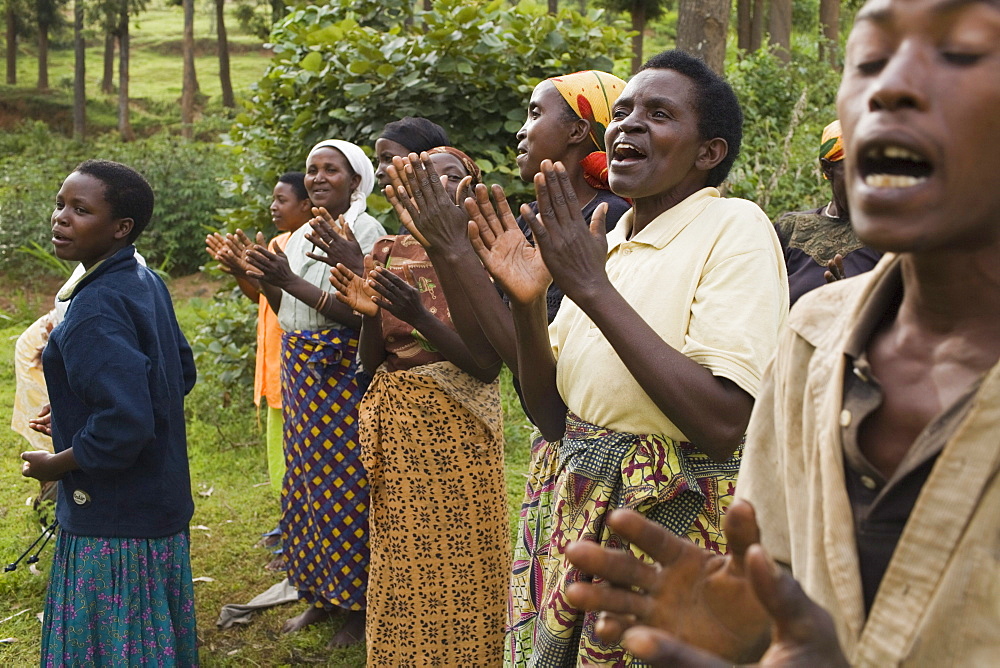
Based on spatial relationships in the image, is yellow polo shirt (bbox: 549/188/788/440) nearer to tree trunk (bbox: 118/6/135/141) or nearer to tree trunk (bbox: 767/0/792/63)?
tree trunk (bbox: 767/0/792/63)

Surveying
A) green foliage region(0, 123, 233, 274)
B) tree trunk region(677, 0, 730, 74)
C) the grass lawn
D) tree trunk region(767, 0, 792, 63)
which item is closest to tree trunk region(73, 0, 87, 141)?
green foliage region(0, 123, 233, 274)

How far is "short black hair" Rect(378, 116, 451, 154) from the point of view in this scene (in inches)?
160

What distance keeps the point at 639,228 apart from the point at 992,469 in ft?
4.67

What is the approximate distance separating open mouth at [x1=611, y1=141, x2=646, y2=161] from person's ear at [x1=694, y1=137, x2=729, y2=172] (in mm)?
155

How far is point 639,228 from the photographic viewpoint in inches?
92.3

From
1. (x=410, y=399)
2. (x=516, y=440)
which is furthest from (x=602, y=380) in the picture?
(x=516, y=440)

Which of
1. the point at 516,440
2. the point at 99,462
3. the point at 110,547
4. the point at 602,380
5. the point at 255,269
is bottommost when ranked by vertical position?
the point at 516,440

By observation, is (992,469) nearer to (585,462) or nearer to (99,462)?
(585,462)

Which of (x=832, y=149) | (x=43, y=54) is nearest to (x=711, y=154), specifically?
(x=832, y=149)

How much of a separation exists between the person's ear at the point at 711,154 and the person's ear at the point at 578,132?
64 cm

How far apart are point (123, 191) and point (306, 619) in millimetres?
2044

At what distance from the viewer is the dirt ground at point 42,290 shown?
11.2 m

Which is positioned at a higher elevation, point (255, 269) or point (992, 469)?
point (992, 469)

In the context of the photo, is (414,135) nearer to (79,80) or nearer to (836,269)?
(836,269)
